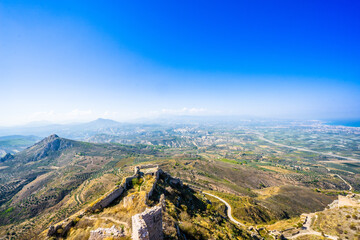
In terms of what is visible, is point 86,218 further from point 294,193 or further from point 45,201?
point 294,193

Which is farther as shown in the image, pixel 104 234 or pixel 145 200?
pixel 145 200

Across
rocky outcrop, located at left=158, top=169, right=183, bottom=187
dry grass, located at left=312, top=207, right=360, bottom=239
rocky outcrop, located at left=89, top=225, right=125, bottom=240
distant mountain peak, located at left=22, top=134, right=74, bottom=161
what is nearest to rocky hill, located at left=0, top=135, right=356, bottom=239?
rocky outcrop, located at left=89, top=225, right=125, bottom=240

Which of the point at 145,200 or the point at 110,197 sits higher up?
the point at 145,200

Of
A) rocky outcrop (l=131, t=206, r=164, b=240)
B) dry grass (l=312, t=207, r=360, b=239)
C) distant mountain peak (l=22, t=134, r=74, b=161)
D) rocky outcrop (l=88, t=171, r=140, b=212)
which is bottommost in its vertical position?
distant mountain peak (l=22, t=134, r=74, b=161)

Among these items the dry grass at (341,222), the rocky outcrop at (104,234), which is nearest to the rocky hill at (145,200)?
the rocky outcrop at (104,234)

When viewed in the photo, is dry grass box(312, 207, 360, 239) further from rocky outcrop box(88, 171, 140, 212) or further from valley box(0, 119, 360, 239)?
rocky outcrop box(88, 171, 140, 212)

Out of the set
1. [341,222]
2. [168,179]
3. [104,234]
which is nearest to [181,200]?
[168,179]

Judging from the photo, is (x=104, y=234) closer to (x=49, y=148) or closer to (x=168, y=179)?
(x=168, y=179)

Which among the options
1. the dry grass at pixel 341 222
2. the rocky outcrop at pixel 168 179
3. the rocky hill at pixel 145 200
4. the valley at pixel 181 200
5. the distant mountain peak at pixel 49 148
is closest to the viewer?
the rocky hill at pixel 145 200

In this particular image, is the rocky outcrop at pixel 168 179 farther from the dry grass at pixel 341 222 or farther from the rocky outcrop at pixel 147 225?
the dry grass at pixel 341 222
